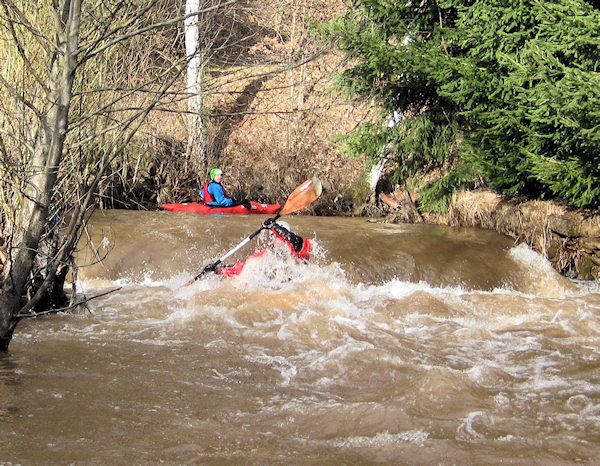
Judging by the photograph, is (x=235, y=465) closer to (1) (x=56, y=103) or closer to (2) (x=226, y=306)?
(1) (x=56, y=103)

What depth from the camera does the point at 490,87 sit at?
354 inches

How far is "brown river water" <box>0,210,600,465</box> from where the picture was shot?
153 inches

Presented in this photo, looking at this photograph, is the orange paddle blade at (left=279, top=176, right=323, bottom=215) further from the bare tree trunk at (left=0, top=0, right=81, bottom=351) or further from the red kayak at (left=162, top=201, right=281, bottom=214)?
the red kayak at (left=162, top=201, right=281, bottom=214)

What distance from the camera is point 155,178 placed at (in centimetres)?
1282

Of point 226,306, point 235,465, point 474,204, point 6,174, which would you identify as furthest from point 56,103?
point 474,204

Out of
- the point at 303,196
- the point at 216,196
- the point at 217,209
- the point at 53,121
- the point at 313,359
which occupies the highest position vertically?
the point at 53,121

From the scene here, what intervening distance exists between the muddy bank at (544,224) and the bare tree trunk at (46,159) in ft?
22.7

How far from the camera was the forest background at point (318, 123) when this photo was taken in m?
4.61

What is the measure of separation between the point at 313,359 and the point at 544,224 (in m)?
5.23

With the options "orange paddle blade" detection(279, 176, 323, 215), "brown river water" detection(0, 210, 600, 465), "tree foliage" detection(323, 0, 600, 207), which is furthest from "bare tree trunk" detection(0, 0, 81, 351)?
"tree foliage" detection(323, 0, 600, 207)

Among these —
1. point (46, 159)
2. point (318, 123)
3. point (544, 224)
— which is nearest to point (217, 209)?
point (318, 123)

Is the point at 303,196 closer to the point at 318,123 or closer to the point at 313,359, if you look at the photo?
the point at 313,359

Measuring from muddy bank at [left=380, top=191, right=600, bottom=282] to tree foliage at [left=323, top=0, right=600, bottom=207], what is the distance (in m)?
0.26

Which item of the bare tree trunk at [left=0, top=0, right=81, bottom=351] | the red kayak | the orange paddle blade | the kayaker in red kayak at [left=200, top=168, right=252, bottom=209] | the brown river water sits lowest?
the brown river water
